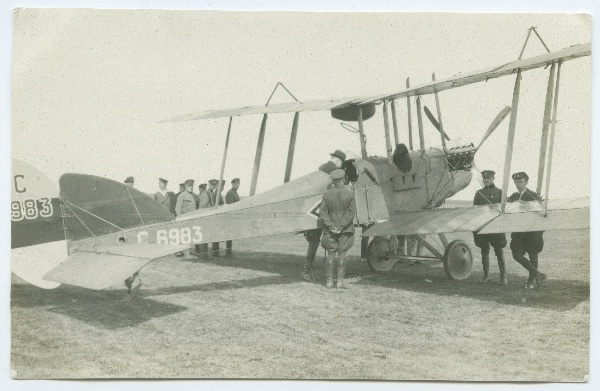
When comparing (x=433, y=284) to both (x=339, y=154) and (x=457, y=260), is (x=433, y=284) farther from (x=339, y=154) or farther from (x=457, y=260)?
(x=339, y=154)

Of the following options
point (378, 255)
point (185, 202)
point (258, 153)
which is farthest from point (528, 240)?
point (185, 202)

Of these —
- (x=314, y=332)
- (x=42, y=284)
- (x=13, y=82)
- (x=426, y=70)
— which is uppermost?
(x=426, y=70)

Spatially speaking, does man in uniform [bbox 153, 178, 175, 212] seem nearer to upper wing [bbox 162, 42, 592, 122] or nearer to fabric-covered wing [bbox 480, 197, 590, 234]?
upper wing [bbox 162, 42, 592, 122]

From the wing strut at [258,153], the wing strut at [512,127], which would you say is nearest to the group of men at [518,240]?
the wing strut at [512,127]

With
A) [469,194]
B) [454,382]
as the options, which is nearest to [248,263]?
[469,194]

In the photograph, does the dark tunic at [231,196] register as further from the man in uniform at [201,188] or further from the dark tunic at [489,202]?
the dark tunic at [489,202]

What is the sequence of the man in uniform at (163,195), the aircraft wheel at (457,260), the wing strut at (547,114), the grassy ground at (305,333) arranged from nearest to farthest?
the grassy ground at (305,333) → the wing strut at (547,114) → the aircraft wheel at (457,260) → the man in uniform at (163,195)

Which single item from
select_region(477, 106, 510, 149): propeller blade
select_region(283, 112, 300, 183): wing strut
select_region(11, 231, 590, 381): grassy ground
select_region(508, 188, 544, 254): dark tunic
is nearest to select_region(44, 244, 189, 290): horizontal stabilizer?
select_region(11, 231, 590, 381): grassy ground

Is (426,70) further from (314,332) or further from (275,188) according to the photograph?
(314,332)
